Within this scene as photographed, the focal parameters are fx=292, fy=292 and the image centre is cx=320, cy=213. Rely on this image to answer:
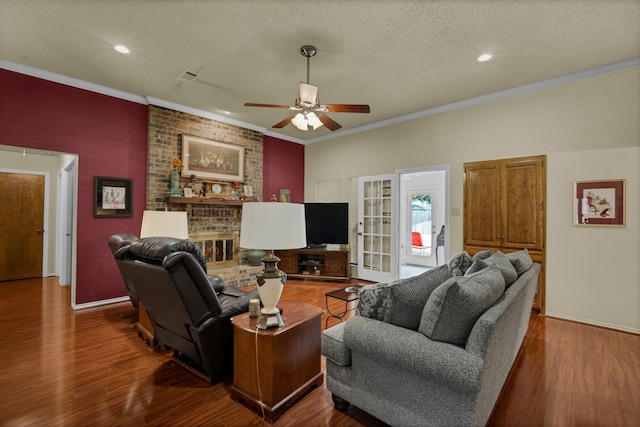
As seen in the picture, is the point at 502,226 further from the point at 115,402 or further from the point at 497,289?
the point at 115,402

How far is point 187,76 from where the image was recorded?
3.77 m

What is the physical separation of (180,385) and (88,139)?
3645 mm

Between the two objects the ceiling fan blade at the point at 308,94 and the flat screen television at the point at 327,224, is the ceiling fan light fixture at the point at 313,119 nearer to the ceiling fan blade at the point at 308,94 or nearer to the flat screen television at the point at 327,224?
the ceiling fan blade at the point at 308,94

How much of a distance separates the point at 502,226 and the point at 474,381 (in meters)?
3.43

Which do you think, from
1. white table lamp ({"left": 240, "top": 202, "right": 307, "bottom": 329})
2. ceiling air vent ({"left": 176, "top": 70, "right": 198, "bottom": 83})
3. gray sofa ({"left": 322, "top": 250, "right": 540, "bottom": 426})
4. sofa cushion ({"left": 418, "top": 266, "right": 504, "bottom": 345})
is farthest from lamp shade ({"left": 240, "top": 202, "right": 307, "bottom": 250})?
ceiling air vent ({"left": 176, "top": 70, "right": 198, "bottom": 83})

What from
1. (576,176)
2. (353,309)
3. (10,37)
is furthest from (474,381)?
(10,37)

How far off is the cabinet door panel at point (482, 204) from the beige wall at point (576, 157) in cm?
14

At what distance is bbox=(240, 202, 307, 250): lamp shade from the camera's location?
1.80 metres

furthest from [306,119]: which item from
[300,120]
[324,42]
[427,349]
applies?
[427,349]

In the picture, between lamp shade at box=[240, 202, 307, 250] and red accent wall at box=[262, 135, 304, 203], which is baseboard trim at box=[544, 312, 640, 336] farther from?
red accent wall at box=[262, 135, 304, 203]

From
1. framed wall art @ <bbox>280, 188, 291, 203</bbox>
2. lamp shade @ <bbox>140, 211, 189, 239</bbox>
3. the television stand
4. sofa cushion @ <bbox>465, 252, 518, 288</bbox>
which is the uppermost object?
framed wall art @ <bbox>280, 188, 291, 203</bbox>

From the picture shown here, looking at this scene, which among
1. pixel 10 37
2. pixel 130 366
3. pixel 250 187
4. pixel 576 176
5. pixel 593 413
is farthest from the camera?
pixel 250 187

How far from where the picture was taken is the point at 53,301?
13.9 feet

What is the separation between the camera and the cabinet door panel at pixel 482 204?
4.20 metres
